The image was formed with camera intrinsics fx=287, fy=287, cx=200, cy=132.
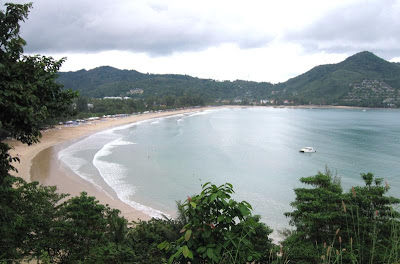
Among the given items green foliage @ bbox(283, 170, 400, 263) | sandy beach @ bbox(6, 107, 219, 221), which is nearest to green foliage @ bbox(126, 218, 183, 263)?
green foliage @ bbox(283, 170, 400, 263)

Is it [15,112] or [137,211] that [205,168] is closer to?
[137,211]

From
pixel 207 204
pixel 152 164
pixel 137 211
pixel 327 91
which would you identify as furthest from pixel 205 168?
pixel 327 91

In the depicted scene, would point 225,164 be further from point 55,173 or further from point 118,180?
point 55,173

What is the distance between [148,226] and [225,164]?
2176 cm

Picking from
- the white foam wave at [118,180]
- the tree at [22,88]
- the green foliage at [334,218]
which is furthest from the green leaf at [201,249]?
the white foam wave at [118,180]

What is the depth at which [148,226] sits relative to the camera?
7797mm

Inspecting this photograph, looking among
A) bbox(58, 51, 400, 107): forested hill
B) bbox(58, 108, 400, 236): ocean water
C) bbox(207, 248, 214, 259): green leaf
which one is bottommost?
bbox(58, 108, 400, 236): ocean water

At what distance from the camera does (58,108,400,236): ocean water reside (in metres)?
19.7

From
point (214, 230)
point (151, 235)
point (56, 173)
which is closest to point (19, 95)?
point (214, 230)

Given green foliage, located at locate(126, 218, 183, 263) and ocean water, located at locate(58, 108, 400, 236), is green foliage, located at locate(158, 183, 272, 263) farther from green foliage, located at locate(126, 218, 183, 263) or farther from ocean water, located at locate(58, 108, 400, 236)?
ocean water, located at locate(58, 108, 400, 236)

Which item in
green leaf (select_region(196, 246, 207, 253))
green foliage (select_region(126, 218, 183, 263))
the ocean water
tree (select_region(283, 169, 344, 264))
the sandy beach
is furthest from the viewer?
the ocean water

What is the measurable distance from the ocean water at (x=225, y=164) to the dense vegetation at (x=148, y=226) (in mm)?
7872

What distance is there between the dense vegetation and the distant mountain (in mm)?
141859

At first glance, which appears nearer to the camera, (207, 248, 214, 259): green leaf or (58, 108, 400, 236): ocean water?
(207, 248, 214, 259): green leaf
